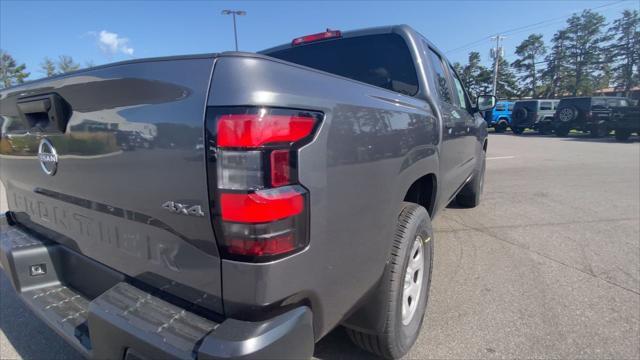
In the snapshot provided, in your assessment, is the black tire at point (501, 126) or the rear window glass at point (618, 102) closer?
the rear window glass at point (618, 102)

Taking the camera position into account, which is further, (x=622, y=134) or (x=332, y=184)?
(x=622, y=134)

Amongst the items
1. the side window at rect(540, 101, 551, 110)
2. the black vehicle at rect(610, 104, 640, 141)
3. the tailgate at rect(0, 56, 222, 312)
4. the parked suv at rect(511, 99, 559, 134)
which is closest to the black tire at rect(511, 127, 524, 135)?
the parked suv at rect(511, 99, 559, 134)

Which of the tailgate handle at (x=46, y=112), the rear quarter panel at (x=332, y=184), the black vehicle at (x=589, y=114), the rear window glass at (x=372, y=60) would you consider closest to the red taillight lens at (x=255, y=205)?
the rear quarter panel at (x=332, y=184)

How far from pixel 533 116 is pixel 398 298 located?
26.6 m

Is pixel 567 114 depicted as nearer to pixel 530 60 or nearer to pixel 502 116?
pixel 502 116

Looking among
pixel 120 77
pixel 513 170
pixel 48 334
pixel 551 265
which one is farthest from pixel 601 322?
pixel 513 170

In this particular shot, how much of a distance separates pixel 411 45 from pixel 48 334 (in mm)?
3243

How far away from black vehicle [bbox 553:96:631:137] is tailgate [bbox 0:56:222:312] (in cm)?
2393

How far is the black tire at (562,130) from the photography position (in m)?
21.1

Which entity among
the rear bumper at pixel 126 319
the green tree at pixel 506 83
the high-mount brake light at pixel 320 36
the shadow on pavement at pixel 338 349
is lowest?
the shadow on pavement at pixel 338 349

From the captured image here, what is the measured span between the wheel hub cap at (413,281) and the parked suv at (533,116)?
25320 mm

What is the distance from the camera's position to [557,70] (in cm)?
5641

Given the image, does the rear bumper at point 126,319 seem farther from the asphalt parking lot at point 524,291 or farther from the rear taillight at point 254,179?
the asphalt parking lot at point 524,291

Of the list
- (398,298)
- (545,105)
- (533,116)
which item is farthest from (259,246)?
(545,105)
